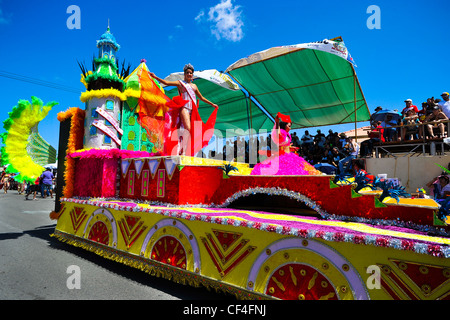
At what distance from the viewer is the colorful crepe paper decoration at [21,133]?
18.4 ft

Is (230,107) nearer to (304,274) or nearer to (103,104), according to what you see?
(103,104)

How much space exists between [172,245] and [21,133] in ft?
16.3

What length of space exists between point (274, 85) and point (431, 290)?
7321 mm

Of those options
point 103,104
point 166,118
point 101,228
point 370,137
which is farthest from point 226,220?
point 370,137

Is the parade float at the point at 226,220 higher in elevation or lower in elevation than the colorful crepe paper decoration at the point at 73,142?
lower

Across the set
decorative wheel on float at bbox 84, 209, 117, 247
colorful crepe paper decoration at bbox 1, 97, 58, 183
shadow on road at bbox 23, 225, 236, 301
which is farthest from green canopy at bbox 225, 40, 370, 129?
shadow on road at bbox 23, 225, 236, 301

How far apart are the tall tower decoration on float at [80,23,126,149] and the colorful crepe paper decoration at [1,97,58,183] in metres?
1.18

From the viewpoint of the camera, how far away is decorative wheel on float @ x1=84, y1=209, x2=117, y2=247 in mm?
4000

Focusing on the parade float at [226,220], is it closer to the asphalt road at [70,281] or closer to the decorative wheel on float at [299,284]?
the decorative wheel on float at [299,284]

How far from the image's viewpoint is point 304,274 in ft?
6.84

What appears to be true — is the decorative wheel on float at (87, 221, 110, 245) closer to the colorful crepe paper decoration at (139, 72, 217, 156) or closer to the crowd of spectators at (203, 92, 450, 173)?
the colorful crepe paper decoration at (139, 72, 217, 156)

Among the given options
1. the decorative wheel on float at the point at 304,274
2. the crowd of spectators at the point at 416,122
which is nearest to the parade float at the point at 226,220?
the decorative wheel on float at the point at 304,274

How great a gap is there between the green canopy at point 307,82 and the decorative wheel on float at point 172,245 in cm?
497

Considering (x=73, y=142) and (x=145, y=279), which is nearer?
(x=145, y=279)
